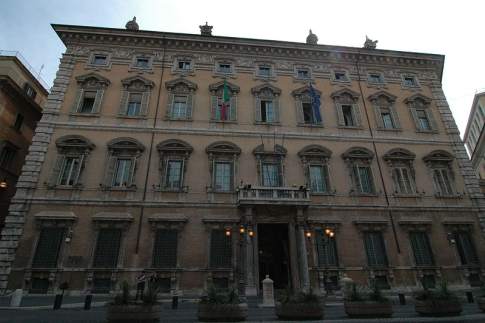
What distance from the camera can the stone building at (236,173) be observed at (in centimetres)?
1666

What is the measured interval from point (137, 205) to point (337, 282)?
43.4 feet

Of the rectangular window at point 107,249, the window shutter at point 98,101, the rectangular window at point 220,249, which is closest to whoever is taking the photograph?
the rectangular window at point 107,249

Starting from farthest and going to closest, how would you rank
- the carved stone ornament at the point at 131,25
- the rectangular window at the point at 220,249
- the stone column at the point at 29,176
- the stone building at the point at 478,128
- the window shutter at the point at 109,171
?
the stone building at the point at 478,128, the carved stone ornament at the point at 131,25, the window shutter at the point at 109,171, the rectangular window at the point at 220,249, the stone column at the point at 29,176

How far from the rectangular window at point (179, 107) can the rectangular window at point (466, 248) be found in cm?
2092

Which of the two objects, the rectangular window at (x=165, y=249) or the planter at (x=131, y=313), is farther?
the rectangular window at (x=165, y=249)

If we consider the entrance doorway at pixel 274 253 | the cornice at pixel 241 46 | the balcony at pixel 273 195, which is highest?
the cornice at pixel 241 46

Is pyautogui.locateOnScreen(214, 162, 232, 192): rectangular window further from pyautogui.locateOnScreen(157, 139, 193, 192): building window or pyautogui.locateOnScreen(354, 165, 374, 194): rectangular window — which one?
pyautogui.locateOnScreen(354, 165, 374, 194): rectangular window

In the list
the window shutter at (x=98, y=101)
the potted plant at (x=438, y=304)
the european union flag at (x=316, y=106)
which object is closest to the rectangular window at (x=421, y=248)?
the potted plant at (x=438, y=304)

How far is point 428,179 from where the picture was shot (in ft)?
68.2

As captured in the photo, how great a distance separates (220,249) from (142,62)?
1601 cm

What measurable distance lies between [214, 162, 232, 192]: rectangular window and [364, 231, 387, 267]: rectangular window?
9.69m

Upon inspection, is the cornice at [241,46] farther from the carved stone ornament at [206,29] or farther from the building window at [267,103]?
the building window at [267,103]

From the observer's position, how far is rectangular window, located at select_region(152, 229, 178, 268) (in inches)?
656

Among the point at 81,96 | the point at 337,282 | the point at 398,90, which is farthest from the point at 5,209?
the point at 398,90
